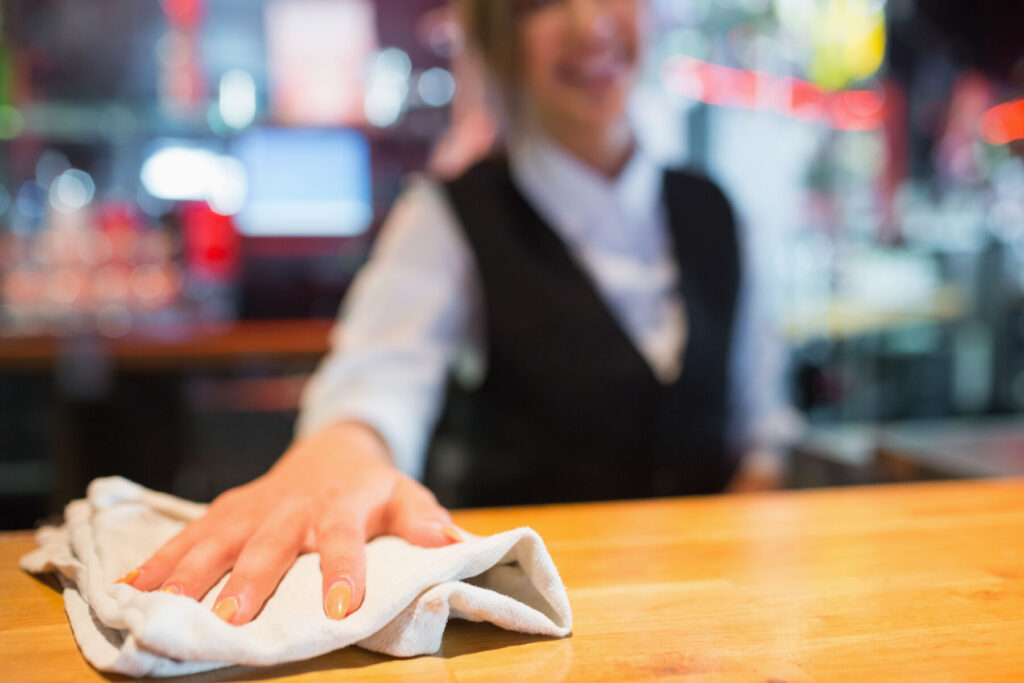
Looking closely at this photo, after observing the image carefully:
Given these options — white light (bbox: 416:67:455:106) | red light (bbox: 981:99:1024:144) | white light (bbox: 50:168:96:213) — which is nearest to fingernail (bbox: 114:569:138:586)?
white light (bbox: 50:168:96:213)

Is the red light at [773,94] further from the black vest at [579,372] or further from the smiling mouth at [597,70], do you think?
the smiling mouth at [597,70]

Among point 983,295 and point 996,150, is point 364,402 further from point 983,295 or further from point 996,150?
point 996,150

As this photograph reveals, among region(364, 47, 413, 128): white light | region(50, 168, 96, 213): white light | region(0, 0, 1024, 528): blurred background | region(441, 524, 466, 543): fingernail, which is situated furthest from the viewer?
region(364, 47, 413, 128): white light

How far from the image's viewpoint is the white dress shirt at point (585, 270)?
1134 mm

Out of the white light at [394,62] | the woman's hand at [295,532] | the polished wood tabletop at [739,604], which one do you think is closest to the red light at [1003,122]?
the white light at [394,62]

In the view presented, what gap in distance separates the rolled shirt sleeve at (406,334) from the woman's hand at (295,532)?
7.8 inches

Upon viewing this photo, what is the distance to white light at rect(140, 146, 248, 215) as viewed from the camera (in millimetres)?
3316

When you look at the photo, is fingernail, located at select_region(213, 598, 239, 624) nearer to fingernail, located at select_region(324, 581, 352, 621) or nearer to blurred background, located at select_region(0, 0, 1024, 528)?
fingernail, located at select_region(324, 581, 352, 621)

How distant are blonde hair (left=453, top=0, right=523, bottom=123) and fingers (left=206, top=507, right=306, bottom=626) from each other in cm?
78

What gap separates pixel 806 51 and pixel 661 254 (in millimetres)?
3083

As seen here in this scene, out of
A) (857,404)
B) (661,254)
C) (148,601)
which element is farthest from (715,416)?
(857,404)

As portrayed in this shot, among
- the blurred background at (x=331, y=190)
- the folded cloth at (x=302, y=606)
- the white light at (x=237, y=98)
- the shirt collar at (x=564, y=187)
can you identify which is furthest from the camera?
the white light at (x=237, y=98)

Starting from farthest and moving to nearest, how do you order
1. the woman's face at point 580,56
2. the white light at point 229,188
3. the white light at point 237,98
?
the white light at point 229,188 < the white light at point 237,98 < the woman's face at point 580,56

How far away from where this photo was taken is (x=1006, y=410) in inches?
165
